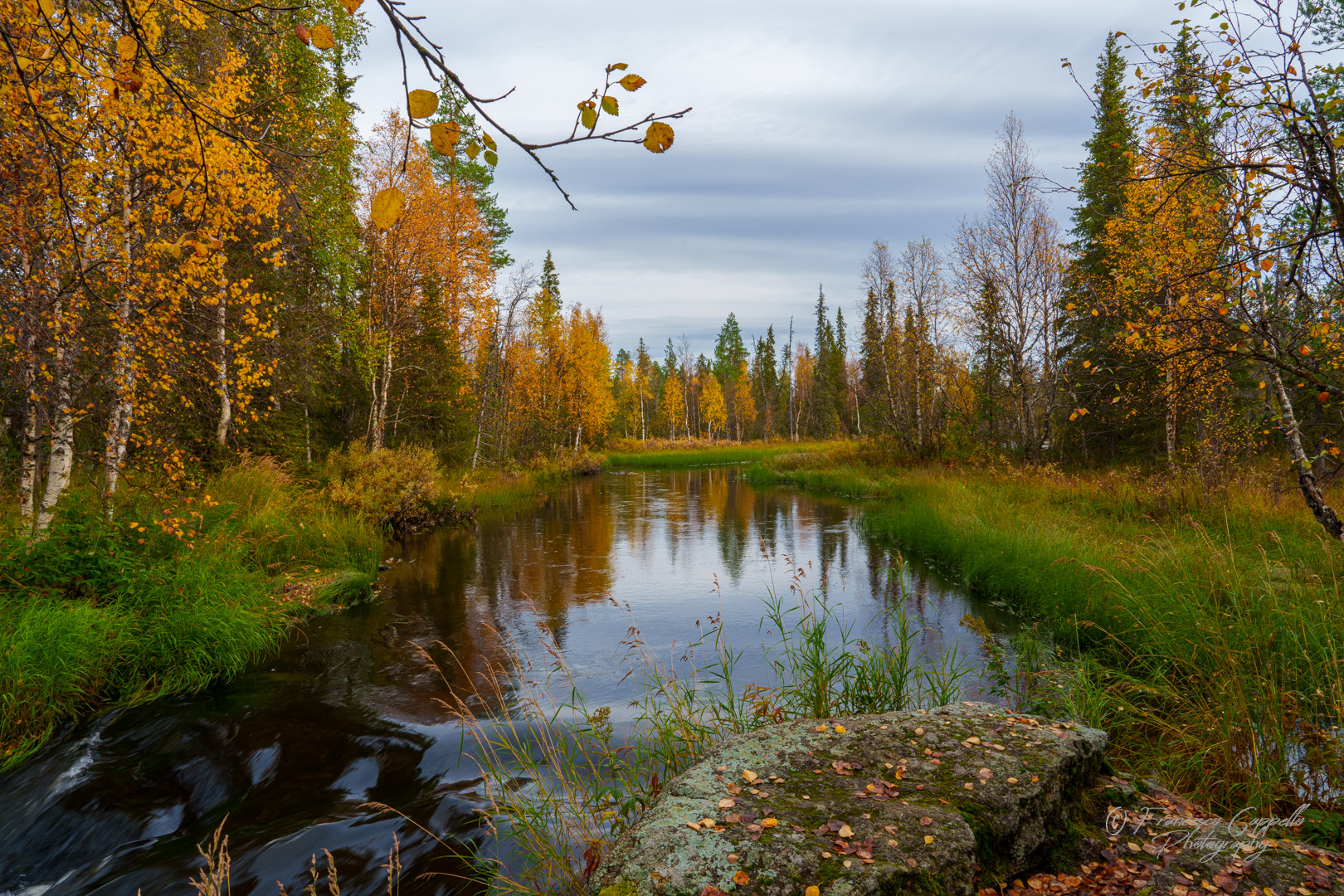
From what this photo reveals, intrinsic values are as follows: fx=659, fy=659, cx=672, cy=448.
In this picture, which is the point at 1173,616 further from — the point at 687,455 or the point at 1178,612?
the point at 687,455

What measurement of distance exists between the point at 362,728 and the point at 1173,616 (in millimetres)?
6755

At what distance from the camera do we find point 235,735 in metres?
5.26

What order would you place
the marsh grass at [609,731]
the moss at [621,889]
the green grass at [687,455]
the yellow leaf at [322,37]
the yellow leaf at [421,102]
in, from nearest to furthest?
the yellow leaf at [421,102] < the yellow leaf at [322,37] < the moss at [621,889] < the marsh grass at [609,731] < the green grass at [687,455]

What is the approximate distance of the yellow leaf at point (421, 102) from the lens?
158cm

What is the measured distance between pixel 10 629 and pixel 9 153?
3.74 metres

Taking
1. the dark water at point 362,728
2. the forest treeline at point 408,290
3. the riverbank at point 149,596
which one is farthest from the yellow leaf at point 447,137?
the riverbank at point 149,596

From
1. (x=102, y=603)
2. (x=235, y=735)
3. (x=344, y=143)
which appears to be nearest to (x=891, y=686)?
(x=235, y=735)

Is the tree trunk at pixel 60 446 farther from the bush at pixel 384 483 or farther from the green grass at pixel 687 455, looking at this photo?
the green grass at pixel 687 455

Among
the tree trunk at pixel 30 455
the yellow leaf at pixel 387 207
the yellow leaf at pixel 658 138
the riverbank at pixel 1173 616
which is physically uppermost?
the yellow leaf at pixel 658 138

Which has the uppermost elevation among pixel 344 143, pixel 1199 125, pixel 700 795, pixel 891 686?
pixel 344 143

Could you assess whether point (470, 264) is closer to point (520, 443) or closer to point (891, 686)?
point (520, 443)

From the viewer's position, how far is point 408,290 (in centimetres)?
1736

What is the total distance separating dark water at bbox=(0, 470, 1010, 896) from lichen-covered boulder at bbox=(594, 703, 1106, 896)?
2.05 meters

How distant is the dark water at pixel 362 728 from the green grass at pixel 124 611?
0.28m
